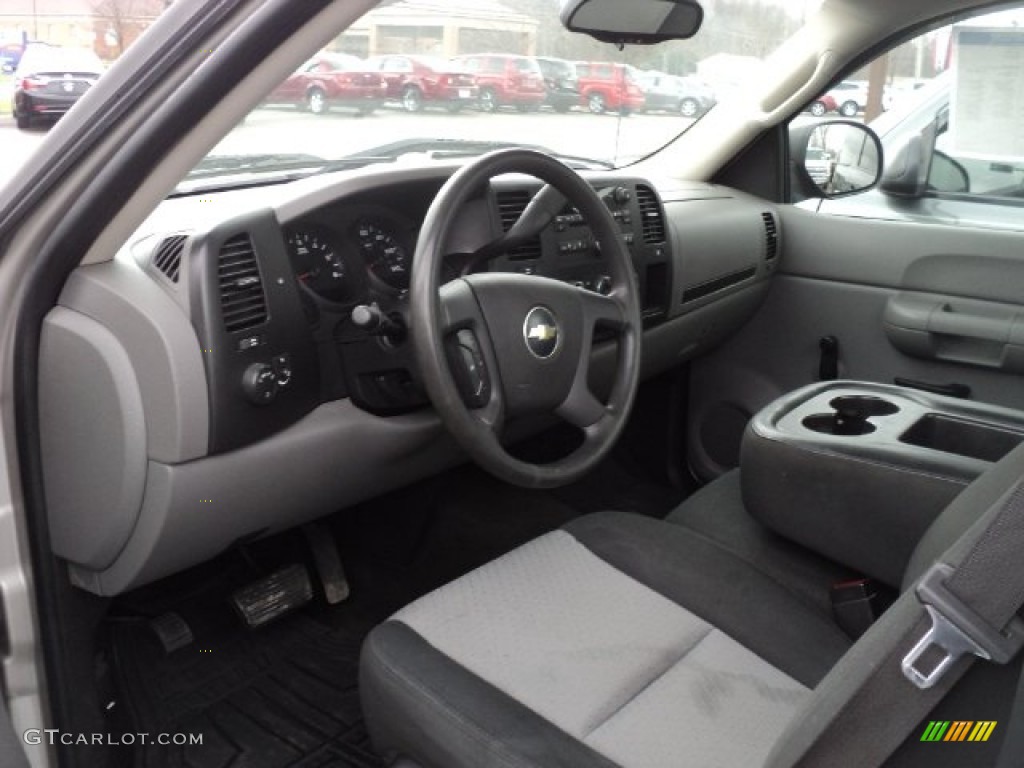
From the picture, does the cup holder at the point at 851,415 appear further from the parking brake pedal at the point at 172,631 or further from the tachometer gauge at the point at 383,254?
the parking brake pedal at the point at 172,631

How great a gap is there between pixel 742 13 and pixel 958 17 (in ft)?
1.94

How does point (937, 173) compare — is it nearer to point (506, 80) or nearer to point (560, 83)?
point (560, 83)

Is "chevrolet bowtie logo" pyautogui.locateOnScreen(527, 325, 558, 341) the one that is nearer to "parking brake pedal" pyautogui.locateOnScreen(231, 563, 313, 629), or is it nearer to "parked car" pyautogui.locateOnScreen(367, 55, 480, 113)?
"parked car" pyautogui.locateOnScreen(367, 55, 480, 113)

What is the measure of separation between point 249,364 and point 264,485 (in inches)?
10.6

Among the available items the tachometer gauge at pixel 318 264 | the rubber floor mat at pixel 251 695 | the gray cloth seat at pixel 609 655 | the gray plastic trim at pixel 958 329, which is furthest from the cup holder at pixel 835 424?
the rubber floor mat at pixel 251 695

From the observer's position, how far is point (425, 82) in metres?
2.38

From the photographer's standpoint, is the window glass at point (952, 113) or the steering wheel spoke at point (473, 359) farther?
the window glass at point (952, 113)

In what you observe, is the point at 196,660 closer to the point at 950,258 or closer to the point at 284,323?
the point at 284,323

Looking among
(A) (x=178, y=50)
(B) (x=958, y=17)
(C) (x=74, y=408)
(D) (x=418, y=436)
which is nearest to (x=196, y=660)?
(D) (x=418, y=436)

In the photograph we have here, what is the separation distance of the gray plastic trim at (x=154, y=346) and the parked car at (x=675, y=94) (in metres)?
1.82

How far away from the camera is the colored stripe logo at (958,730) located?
0.88m

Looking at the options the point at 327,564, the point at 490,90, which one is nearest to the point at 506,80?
the point at 490,90

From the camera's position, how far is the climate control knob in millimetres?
1751

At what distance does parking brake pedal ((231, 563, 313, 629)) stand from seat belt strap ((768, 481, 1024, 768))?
166cm
